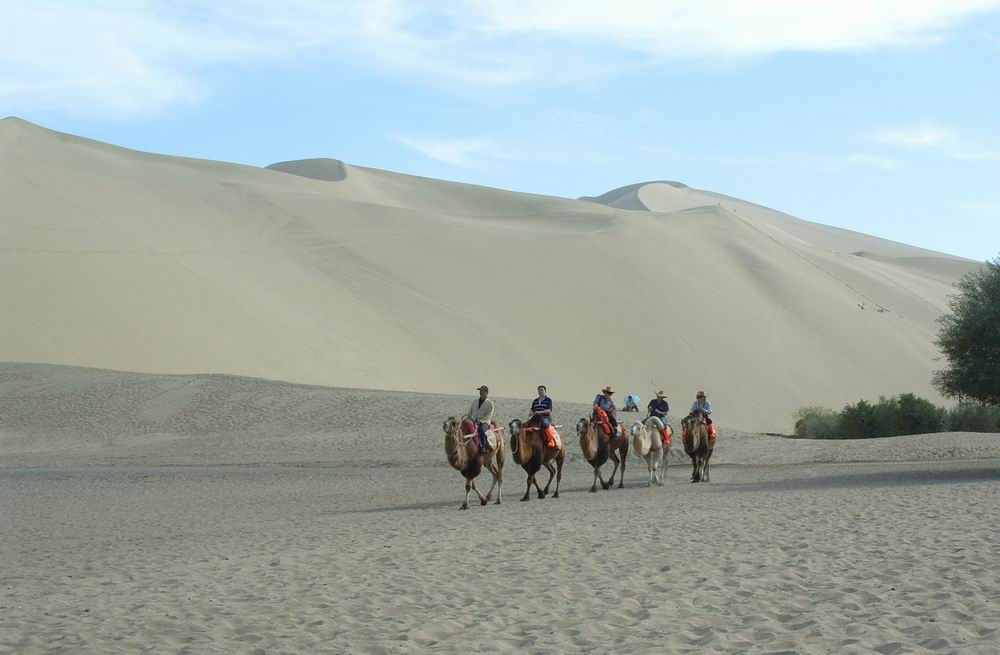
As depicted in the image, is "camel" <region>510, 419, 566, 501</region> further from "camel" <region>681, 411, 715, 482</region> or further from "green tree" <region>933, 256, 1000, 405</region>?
"green tree" <region>933, 256, 1000, 405</region>

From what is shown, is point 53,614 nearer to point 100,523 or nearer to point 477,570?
point 477,570

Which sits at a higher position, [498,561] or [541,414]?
[541,414]

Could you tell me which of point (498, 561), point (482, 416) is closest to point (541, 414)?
point (482, 416)

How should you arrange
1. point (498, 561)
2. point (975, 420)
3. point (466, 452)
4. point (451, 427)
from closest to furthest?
point (498, 561) < point (451, 427) < point (466, 452) < point (975, 420)

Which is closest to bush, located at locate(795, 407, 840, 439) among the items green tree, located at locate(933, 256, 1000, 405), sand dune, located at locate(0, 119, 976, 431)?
sand dune, located at locate(0, 119, 976, 431)

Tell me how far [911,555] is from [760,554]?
56.0 inches

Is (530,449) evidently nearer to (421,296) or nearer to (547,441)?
(547,441)

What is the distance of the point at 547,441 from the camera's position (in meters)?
20.2

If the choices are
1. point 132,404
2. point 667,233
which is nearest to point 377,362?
point 132,404

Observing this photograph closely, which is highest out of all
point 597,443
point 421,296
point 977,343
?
point 421,296

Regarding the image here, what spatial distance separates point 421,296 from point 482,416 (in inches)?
1580

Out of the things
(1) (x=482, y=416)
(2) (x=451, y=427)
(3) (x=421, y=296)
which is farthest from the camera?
(3) (x=421, y=296)

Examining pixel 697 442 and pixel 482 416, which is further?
pixel 697 442

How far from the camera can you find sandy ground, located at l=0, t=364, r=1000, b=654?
8461 mm
